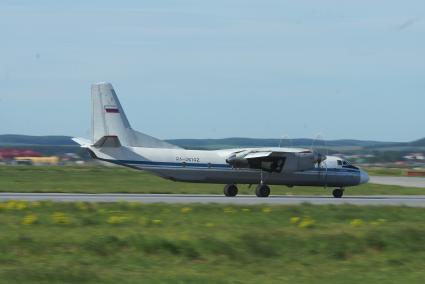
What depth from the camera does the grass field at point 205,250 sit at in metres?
15.0

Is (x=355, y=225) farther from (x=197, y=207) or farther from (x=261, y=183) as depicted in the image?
(x=261, y=183)

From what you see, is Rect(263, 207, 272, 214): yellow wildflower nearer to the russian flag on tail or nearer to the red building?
the russian flag on tail

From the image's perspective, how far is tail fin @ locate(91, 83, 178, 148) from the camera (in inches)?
1683

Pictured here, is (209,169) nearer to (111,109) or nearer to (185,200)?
(111,109)

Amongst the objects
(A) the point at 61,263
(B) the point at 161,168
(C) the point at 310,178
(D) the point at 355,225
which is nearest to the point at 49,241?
(A) the point at 61,263

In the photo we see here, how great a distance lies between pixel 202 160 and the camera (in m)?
42.5

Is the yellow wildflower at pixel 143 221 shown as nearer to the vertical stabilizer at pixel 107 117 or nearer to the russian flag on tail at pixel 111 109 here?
the vertical stabilizer at pixel 107 117

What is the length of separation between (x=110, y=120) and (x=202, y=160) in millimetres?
5393

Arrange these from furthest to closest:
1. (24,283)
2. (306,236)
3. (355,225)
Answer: (355,225) < (306,236) < (24,283)

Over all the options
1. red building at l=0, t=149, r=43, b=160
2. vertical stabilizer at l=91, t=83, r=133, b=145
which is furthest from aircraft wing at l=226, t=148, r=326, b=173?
red building at l=0, t=149, r=43, b=160

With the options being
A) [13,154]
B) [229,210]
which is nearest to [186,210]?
[229,210]

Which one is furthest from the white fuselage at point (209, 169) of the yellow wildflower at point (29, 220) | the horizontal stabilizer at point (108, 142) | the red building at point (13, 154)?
the red building at point (13, 154)

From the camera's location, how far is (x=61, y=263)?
15906mm

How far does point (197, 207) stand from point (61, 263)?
12361 millimetres
